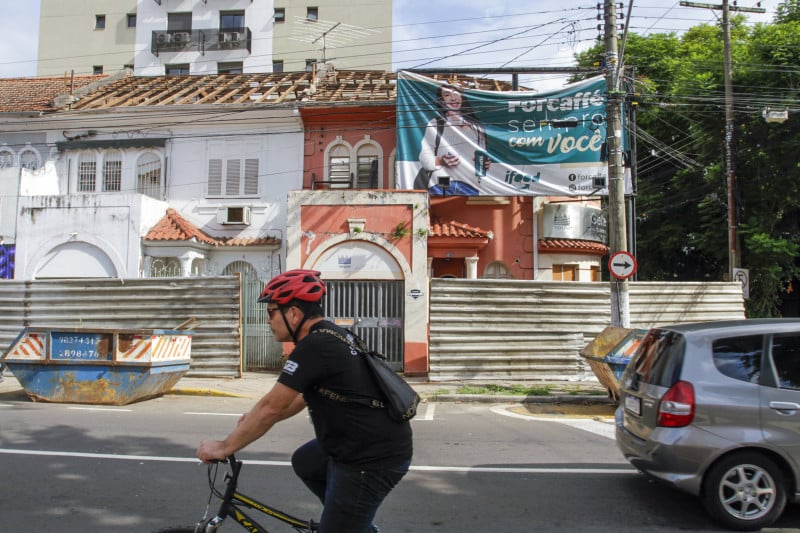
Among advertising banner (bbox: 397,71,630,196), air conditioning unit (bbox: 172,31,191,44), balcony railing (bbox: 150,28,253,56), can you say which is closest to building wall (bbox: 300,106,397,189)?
advertising banner (bbox: 397,71,630,196)

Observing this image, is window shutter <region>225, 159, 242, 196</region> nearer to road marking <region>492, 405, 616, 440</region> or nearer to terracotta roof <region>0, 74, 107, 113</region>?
terracotta roof <region>0, 74, 107, 113</region>

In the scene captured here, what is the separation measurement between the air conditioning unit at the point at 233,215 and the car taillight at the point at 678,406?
1446cm

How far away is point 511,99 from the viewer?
56.6 ft

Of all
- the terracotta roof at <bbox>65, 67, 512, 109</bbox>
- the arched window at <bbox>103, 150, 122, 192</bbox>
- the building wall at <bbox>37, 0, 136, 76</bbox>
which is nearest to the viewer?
the arched window at <bbox>103, 150, 122, 192</bbox>

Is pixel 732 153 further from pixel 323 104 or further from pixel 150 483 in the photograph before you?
pixel 150 483

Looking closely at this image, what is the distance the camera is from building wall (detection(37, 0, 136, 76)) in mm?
37750

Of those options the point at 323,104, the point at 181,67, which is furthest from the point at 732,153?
the point at 181,67

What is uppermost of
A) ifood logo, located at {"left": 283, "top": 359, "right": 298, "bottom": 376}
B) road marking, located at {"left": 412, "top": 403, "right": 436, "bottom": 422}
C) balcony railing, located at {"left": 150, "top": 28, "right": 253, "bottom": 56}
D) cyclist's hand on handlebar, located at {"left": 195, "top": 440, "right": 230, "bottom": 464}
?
balcony railing, located at {"left": 150, "top": 28, "right": 253, "bottom": 56}

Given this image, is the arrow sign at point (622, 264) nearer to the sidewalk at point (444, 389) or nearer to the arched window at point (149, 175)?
the sidewalk at point (444, 389)

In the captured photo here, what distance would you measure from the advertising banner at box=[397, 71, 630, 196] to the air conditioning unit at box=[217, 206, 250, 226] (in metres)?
4.41

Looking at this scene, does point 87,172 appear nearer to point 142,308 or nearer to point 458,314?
point 142,308

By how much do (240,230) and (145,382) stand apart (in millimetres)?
7571

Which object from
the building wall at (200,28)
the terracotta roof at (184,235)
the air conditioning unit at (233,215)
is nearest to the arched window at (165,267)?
the terracotta roof at (184,235)

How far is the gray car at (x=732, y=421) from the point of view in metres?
5.02
